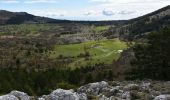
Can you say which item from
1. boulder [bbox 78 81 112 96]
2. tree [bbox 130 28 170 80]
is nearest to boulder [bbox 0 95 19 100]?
boulder [bbox 78 81 112 96]

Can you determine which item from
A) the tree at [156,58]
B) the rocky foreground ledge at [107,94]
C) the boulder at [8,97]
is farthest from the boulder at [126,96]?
the tree at [156,58]

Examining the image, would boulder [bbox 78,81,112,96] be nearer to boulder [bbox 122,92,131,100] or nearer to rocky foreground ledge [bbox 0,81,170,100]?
rocky foreground ledge [bbox 0,81,170,100]

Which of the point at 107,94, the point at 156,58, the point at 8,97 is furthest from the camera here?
the point at 156,58

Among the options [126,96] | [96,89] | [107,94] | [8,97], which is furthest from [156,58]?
[8,97]

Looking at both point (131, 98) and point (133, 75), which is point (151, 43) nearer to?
point (133, 75)

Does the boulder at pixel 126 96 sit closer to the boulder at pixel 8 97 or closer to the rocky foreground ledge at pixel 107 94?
the rocky foreground ledge at pixel 107 94

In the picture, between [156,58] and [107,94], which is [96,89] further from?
[156,58]

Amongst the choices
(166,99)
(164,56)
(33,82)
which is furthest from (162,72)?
(33,82)

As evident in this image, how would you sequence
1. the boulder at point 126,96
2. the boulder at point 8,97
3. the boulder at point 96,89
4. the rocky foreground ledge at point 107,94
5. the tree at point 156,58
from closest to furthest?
the boulder at point 8,97, the rocky foreground ledge at point 107,94, the boulder at point 126,96, the boulder at point 96,89, the tree at point 156,58
